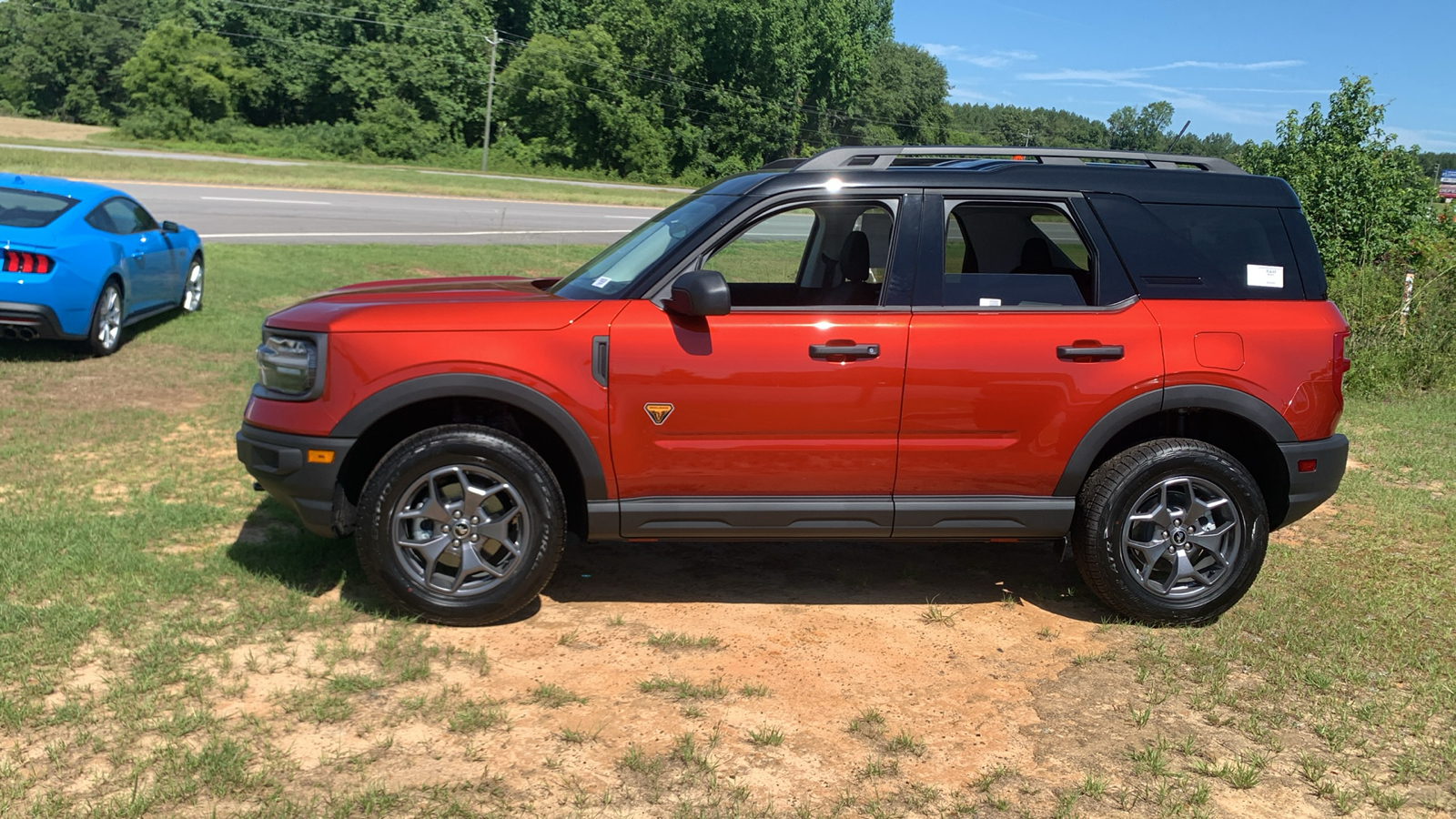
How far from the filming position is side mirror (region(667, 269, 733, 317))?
4430 millimetres

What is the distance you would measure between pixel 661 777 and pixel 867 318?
2020 mm

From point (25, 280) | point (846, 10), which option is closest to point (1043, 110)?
point (846, 10)

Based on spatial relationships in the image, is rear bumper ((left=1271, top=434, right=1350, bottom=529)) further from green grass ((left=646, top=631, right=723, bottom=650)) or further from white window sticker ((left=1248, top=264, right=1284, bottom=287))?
green grass ((left=646, top=631, right=723, bottom=650))

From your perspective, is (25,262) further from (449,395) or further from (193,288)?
(449,395)

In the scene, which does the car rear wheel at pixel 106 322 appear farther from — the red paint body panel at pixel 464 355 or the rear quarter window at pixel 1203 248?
the rear quarter window at pixel 1203 248

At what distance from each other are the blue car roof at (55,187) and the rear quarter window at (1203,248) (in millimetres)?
9024

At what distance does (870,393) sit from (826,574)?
4.43 feet

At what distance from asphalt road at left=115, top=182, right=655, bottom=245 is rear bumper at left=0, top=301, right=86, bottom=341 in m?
9.54

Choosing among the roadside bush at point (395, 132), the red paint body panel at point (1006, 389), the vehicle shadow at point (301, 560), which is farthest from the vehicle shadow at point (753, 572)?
the roadside bush at point (395, 132)

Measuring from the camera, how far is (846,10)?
72625 millimetres

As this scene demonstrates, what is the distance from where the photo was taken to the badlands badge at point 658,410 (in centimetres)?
455

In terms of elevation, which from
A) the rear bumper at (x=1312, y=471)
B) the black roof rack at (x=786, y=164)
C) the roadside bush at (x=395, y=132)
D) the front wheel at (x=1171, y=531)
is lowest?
the front wheel at (x=1171, y=531)

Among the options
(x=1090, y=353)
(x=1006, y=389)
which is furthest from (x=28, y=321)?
(x=1090, y=353)

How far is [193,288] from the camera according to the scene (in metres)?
12.3
